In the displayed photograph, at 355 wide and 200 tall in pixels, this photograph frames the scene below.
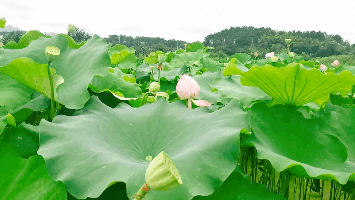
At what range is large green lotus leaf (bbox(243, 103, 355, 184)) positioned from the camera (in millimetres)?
765

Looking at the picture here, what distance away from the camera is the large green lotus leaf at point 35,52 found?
95 cm

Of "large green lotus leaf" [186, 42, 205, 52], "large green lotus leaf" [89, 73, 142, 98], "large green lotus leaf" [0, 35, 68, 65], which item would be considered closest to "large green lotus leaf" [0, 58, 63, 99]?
"large green lotus leaf" [0, 35, 68, 65]

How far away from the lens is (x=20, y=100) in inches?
34.6

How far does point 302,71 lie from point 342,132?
27 cm

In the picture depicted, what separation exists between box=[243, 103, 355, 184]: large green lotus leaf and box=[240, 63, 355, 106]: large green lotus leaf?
0.06 meters

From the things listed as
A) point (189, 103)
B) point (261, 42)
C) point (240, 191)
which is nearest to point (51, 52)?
point (189, 103)

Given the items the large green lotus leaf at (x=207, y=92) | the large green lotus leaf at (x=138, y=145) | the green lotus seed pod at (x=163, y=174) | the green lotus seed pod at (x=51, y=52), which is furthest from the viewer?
the large green lotus leaf at (x=207, y=92)

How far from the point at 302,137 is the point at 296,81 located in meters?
0.17

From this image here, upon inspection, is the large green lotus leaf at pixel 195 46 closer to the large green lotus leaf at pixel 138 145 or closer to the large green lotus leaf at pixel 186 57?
the large green lotus leaf at pixel 186 57

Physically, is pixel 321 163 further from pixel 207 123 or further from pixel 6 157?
pixel 6 157

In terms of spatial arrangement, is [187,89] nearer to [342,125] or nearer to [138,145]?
[138,145]

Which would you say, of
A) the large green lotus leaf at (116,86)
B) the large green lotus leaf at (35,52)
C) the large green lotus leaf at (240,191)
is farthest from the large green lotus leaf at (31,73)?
the large green lotus leaf at (240,191)

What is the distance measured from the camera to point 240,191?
0.62 meters

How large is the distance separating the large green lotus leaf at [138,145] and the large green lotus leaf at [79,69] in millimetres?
47
